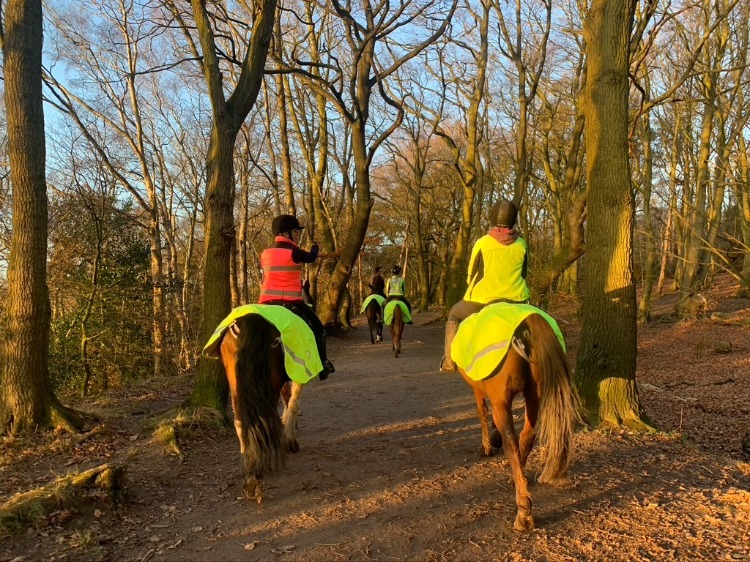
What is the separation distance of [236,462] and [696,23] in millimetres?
18322

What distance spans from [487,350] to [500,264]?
3.54 ft

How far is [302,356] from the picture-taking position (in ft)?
15.1

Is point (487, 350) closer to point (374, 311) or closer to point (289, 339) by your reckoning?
point (289, 339)

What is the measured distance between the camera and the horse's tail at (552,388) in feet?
12.1

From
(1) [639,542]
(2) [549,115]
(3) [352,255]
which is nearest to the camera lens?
(1) [639,542]

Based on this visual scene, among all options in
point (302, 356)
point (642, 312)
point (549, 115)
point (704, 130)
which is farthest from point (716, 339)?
point (302, 356)

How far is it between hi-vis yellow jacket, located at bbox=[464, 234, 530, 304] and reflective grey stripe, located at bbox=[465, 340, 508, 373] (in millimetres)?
892

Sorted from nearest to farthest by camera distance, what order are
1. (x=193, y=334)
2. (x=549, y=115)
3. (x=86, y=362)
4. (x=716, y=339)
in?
(x=86, y=362) → (x=716, y=339) → (x=193, y=334) → (x=549, y=115)

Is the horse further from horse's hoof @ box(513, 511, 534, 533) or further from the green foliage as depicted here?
horse's hoof @ box(513, 511, 534, 533)

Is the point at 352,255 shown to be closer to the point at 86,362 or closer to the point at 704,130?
the point at 86,362

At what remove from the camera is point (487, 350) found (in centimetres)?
378

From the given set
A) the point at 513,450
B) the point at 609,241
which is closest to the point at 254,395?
the point at 513,450

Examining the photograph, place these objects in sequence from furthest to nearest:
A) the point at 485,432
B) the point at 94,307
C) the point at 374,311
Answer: the point at 374,311
the point at 94,307
the point at 485,432

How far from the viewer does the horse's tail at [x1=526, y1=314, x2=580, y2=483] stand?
145 inches
